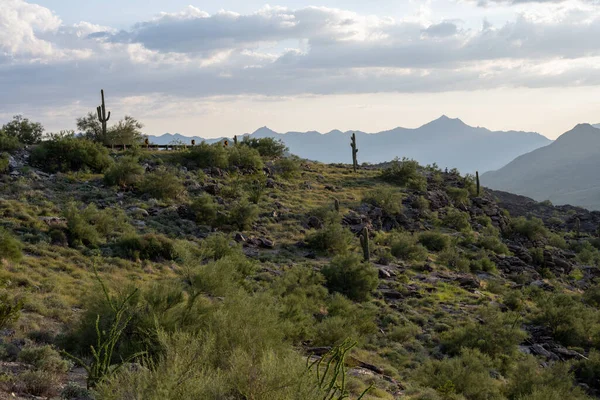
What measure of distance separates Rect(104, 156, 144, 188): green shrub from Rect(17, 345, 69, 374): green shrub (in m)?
20.2

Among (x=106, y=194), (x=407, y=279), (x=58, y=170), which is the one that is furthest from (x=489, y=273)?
(x=58, y=170)

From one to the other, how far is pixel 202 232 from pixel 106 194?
228 inches

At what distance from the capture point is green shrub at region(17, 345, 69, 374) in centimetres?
889

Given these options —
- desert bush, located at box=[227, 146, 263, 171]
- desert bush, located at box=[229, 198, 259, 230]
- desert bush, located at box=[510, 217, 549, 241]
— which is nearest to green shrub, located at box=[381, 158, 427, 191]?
desert bush, located at box=[510, 217, 549, 241]

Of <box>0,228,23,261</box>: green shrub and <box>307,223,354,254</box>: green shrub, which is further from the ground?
<box>0,228,23,261</box>: green shrub

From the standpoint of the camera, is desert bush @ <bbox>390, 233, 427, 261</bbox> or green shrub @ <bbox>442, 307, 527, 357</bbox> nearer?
green shrub @ <bbox>442, 307, 527, 357</bbox>

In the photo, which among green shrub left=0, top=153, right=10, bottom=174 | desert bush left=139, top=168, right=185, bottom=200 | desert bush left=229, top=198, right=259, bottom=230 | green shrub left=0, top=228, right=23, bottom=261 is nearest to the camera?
green shrub left=0, top=228, right=23, bottom=261

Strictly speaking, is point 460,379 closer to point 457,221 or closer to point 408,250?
point 408,250

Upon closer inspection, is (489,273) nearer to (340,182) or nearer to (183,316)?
(340,182)

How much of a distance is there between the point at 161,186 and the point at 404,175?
2449 cm

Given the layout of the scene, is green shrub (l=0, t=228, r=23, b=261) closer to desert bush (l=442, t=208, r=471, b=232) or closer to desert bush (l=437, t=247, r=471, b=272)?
desert bush (l=437, t=247, r=471, b=272)

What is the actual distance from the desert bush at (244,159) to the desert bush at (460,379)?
2638cm

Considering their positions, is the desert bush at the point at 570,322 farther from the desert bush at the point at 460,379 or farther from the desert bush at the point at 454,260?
the desert bush at the point at 454,260

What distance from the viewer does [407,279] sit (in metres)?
24.0
